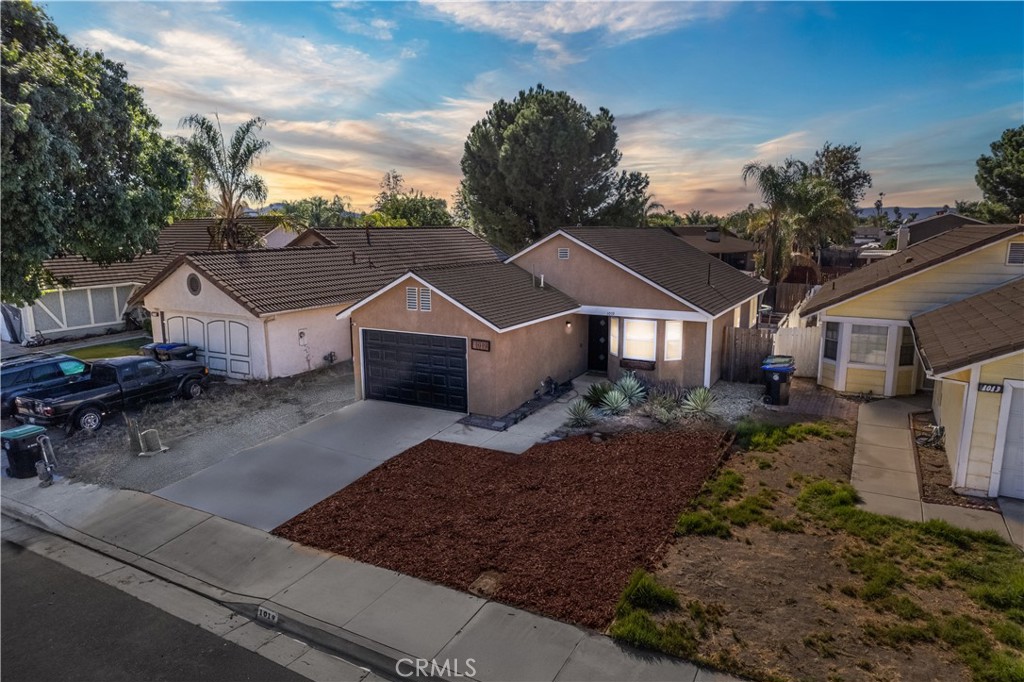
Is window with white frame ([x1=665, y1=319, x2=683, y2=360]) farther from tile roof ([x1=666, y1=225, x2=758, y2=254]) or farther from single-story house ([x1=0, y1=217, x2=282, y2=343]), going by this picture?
tile roof ([x1=666, y1=225, x2=758, y2=254])

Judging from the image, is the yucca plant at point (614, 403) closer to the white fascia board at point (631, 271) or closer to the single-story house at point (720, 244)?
the white fascia board at point (631, 271)

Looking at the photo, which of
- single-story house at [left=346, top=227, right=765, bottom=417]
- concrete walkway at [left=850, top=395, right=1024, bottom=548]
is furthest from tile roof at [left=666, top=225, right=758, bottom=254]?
concrete walkway at [left=850, top=395, right=1024, bottom=548]

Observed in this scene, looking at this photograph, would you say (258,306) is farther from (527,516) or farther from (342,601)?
(342,601)

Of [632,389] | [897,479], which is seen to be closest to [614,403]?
[632,389]

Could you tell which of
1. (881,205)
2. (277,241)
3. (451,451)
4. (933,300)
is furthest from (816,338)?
(881,205)

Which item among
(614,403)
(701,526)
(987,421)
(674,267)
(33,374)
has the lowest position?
(701,526)

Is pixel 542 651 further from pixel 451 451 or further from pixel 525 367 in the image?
pixel 525 367
